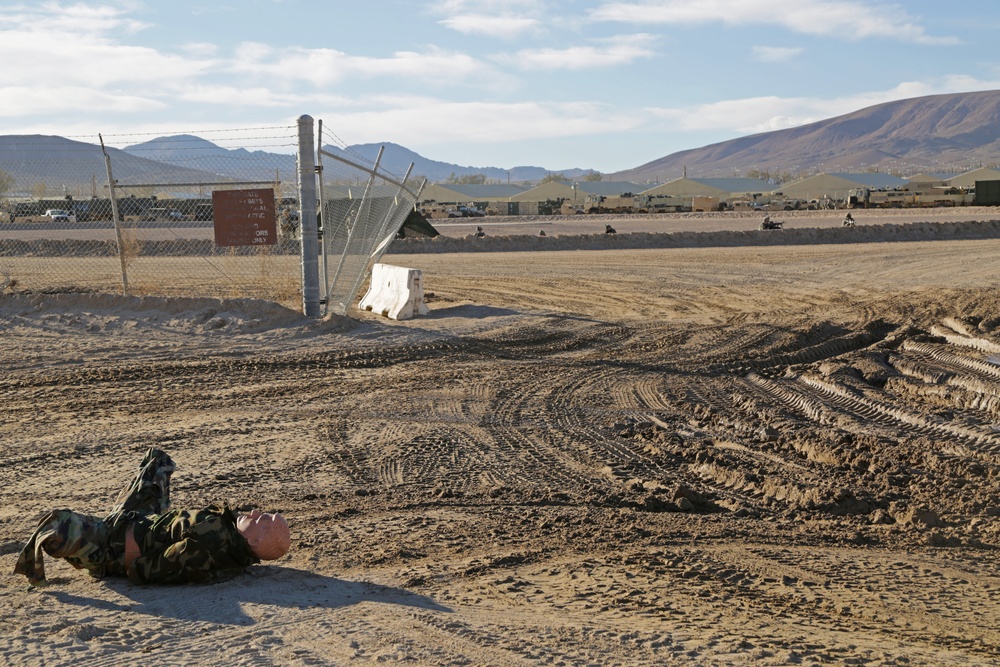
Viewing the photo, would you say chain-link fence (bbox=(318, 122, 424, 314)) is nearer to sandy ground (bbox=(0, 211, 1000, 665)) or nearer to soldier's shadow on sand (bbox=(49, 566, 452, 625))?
sandy ground (bbox=(0, 211, 1000, 665))

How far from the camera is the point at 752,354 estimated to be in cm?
1203

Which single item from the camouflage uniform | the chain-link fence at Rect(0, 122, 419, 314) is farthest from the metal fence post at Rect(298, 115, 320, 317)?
the camouflage uniform

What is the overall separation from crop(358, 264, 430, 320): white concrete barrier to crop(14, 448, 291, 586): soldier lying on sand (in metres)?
9.73

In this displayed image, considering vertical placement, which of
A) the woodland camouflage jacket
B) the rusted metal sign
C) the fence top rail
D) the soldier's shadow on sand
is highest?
the fence top rail

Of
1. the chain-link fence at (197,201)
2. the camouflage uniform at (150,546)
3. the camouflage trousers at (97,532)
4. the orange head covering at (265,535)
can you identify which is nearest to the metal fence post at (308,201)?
the chain-link fence at (197,201)

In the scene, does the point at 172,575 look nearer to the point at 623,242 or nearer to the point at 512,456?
the point at 512,456

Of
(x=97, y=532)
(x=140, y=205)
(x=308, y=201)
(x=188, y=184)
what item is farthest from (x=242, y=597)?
(x=140, y=205)

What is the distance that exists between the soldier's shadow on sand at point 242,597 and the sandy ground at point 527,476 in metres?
0.02

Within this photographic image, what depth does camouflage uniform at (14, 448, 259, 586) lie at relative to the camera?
4785mm

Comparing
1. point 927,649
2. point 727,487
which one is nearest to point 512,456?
point 727,487

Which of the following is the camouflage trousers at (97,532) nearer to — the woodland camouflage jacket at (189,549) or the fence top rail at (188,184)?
the woodland camouflage jacket at (189,549)

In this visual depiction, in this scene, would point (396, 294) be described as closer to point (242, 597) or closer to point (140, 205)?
point (140, 205)

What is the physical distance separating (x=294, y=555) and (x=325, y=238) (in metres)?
8.82

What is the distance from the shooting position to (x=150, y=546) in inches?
196
